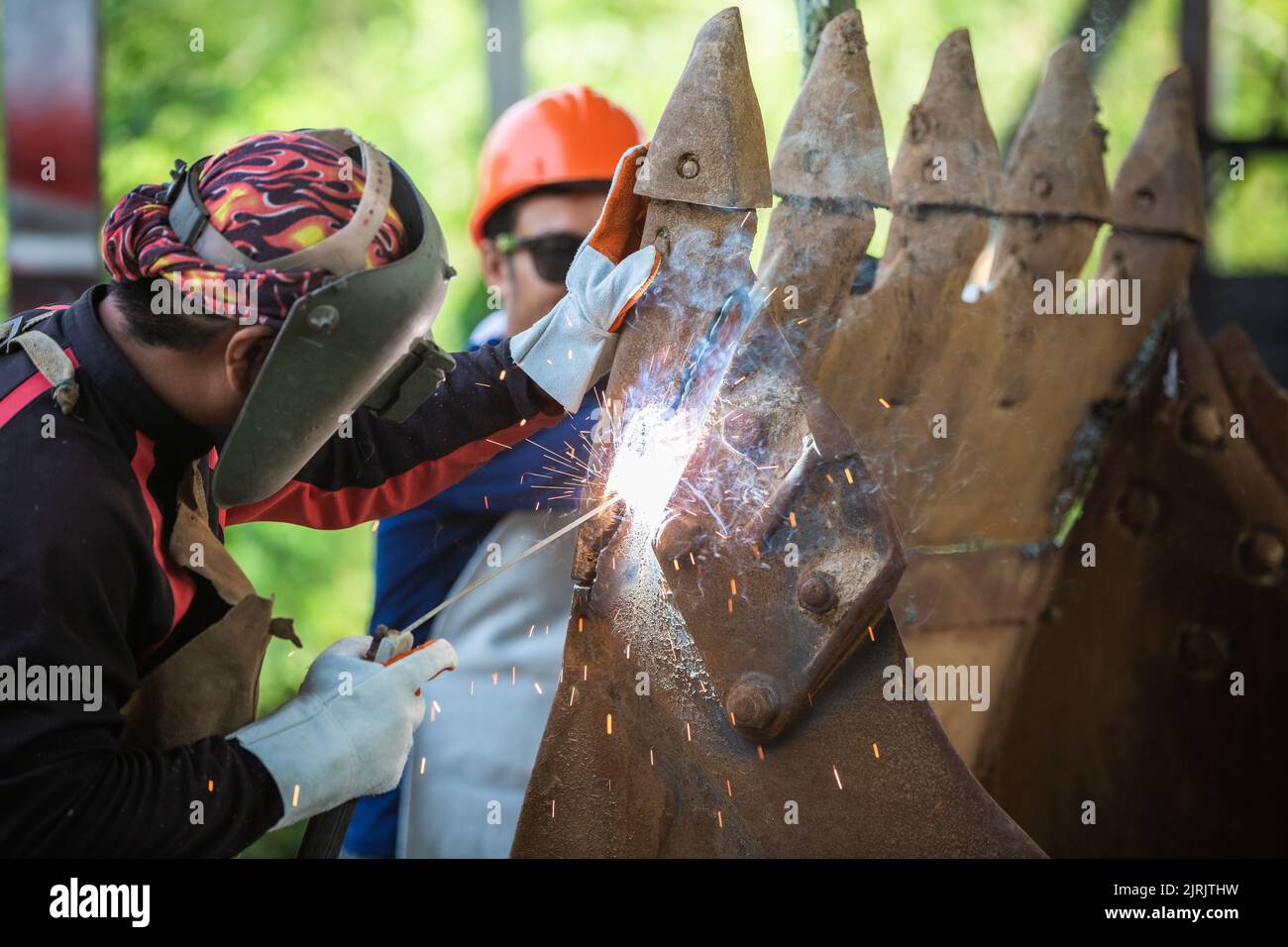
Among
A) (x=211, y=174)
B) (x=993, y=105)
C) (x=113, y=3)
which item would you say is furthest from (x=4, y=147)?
(x=993, y=105)

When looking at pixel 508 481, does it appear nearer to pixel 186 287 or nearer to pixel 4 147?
pixel 186 287

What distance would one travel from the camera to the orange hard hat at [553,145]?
3066mm

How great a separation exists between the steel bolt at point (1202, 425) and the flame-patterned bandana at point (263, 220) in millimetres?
1867

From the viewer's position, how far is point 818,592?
1530 mm

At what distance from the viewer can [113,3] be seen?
24.6 feet

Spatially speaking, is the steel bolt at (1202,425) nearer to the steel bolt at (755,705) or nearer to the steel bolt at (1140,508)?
the steel bolt at (1140,508)

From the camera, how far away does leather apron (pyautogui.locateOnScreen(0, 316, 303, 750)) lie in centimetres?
164

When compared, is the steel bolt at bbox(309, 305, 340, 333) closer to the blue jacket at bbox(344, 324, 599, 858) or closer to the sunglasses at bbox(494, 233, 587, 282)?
the blue jacket at bbox(344, 324, 599, 858)

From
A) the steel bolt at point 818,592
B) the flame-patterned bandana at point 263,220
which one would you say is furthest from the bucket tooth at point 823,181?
the flame-patterned bandana at point 263,220

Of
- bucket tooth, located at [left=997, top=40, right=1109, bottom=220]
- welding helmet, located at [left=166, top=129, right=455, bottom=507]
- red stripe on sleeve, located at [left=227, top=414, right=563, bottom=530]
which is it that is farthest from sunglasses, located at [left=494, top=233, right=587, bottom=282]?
welding helmet, located at [left=166, top=129, right=455, bottom=507]

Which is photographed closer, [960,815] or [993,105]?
[960,815]

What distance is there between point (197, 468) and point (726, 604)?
0.75 meters

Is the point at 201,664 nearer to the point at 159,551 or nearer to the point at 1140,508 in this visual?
the point at 159,551
